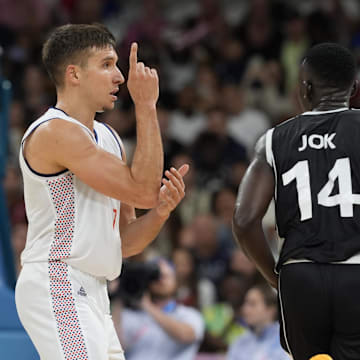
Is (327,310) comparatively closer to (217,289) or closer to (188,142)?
(217,289)

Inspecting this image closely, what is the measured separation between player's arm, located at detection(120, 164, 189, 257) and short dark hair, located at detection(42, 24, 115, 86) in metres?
0.71

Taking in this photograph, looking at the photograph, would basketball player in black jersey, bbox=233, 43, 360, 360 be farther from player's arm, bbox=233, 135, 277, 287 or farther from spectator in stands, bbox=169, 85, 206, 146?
spectator in stands, bbox=169, 85, 206, 146

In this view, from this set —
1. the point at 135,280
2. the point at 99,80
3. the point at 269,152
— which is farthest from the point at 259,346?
the point at 99,80

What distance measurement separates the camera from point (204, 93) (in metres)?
11.4

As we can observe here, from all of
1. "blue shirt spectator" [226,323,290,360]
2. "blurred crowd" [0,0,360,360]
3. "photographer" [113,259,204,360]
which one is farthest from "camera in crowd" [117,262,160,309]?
"blue shirt spectator" [226,323,290,360]

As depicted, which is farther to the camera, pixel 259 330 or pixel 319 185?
pixel 259 330

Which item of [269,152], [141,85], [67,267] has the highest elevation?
[141,85]

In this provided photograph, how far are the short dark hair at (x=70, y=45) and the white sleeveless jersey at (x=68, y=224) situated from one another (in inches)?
9.8

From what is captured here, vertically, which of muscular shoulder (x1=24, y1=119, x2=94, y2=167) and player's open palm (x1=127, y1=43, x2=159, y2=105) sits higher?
player's open palm (x1=127, y1=43, x2=159, y2=105)

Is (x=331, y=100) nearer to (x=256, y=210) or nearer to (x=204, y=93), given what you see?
(x=256, y=210)

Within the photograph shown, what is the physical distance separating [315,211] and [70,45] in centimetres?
143

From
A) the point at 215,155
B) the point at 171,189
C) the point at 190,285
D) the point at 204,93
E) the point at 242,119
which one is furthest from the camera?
the point at 204,93

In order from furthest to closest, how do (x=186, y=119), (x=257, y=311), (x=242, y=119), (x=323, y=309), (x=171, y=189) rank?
(x=186, y=119) → (x=242, y=119) → (x=257, y=311) → (x=171, y=189) → (x=323, y=309)

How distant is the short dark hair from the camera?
4.43 meters
